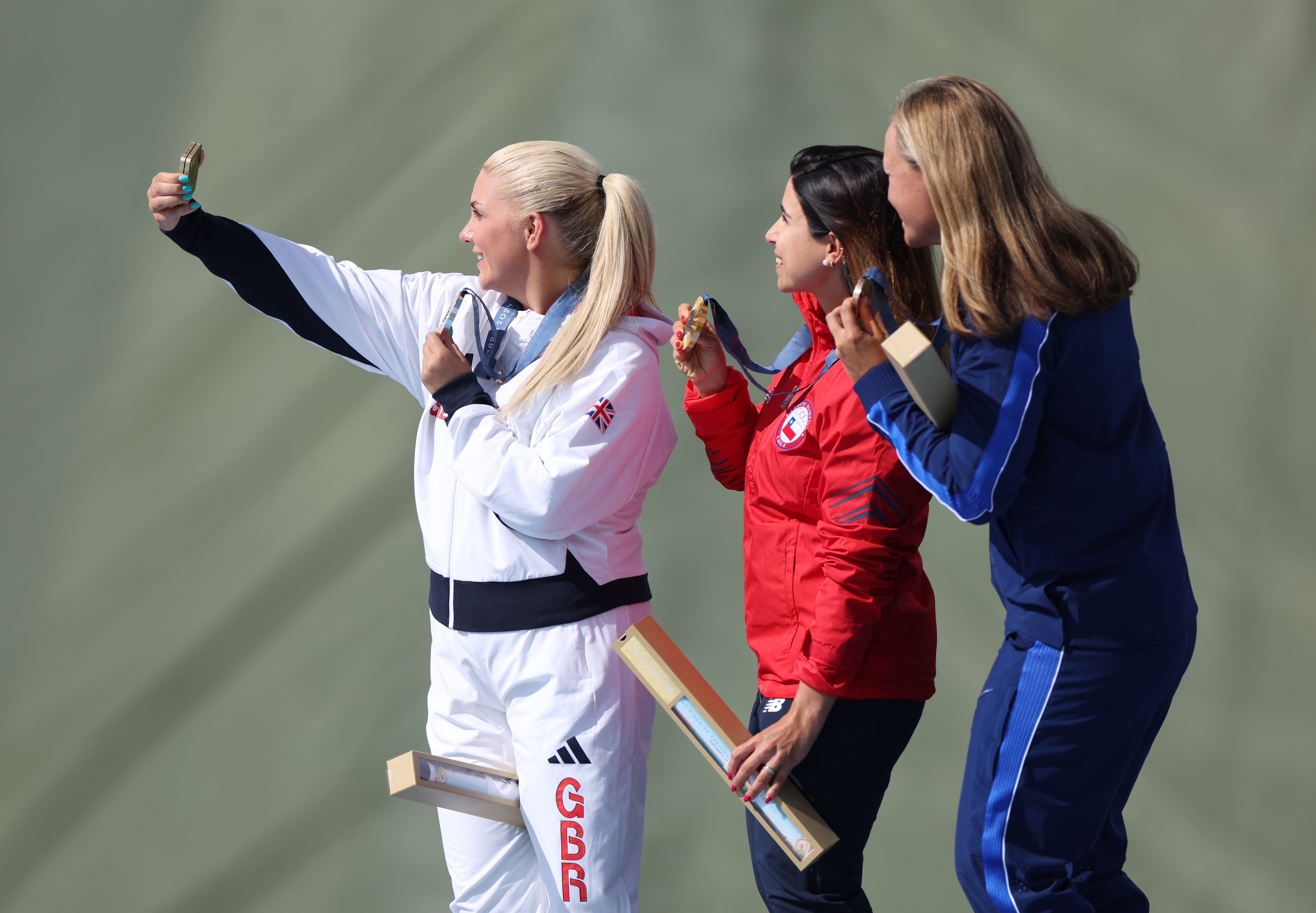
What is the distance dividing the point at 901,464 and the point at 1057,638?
0.29 metres

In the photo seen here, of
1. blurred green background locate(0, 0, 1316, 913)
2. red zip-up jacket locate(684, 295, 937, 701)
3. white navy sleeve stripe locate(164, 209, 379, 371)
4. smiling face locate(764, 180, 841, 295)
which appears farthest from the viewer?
blurred green background locate(0, 0, 1316, 913)

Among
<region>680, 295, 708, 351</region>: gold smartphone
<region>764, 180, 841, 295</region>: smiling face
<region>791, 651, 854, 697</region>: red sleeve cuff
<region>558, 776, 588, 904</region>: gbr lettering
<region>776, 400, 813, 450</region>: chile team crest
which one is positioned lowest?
<region>558, 776, 588, 904</region>: gbr lettering

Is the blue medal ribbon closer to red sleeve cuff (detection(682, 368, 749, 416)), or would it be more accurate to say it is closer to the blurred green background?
red sleeve cuff (detection(682, 368, 749, 416))

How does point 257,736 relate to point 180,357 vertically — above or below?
below

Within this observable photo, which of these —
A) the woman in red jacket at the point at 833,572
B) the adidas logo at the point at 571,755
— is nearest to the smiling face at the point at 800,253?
the woman in red jacket at the point at 833,572

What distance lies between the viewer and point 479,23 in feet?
8.73

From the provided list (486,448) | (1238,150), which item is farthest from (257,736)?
(1238,150)

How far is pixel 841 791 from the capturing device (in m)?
1.56

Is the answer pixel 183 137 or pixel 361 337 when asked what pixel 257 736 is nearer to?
pixel 361 337

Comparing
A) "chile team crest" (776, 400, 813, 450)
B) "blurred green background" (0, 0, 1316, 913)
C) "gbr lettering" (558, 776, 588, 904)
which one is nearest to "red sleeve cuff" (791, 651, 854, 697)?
"chile team crest" (776, 400, 813, 450)

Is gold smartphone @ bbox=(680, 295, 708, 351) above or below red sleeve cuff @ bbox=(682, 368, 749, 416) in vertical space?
above

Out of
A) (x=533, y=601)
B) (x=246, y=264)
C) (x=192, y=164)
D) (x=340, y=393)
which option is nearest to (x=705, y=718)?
(x=533, y=601)

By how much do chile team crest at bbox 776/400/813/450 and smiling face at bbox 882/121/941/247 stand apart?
28 centimetres

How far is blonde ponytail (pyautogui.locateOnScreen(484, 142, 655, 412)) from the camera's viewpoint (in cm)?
169
